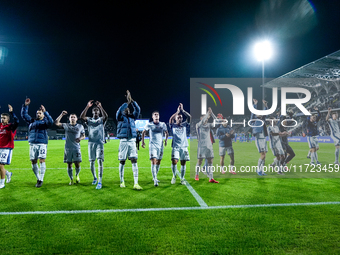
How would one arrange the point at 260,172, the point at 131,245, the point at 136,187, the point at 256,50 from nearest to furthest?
the point at 131,245 → the point at 136,187 → the point at 260,172 → the point at 256,50

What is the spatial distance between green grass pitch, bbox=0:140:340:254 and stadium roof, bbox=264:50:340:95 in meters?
29.9

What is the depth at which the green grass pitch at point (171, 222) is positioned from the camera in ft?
10.1

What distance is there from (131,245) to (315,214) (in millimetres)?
3445

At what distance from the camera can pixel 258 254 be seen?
289 cm

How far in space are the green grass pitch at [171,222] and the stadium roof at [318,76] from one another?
29875mm

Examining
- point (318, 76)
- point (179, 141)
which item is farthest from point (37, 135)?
point (318, 76)

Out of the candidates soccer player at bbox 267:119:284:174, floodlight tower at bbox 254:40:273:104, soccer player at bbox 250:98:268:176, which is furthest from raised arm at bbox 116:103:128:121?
floodlight tower at bbox 254:40:273:104

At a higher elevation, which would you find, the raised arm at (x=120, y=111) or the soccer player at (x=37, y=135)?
the raised arm at (x=120, y=111)

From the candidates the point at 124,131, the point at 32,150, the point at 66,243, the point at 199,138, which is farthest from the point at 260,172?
the point at 32,150

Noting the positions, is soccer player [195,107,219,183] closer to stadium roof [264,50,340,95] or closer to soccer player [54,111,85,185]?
soccer player [54,111,85,185]

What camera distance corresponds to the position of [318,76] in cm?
3628

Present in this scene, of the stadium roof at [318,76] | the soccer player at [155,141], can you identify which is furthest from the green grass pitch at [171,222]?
the stadium roof at [318,76]

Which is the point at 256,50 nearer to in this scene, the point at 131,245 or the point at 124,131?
the point at 124,131

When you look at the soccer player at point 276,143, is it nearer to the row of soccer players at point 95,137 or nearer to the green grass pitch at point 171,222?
the green grass pitch at point 171,222
